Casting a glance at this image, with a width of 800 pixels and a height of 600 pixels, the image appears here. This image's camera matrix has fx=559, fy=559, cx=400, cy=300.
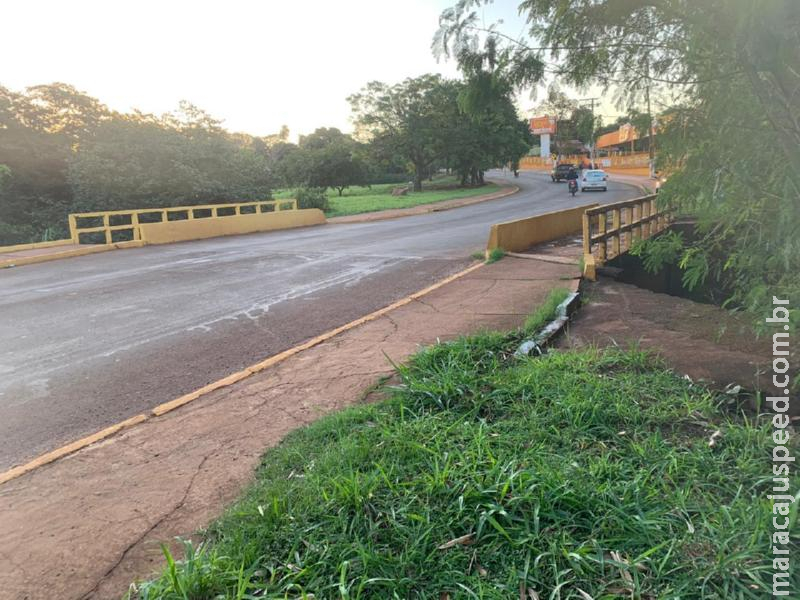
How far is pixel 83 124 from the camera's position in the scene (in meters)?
25.7

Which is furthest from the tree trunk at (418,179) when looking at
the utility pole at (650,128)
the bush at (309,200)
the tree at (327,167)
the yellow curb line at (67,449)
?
the yellow curb line at (67,449)

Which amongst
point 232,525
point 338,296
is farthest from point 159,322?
point 232,525

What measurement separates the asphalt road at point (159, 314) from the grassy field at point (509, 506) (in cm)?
224

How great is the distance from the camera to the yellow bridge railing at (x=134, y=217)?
18.0 m

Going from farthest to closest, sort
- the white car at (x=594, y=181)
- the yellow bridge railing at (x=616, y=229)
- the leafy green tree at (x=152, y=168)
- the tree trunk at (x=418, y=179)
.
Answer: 1. the tree trunk at (x=418, y=179)
2. the white car at (x=594, y=181)
3. the leafy green tree at (x=152, y=168)
4. the yellow bridge railing at (x=616, y=229)

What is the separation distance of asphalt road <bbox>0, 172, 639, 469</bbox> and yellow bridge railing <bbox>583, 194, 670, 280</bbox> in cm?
274

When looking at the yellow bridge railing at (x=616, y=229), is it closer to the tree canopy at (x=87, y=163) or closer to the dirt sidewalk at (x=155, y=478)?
the dirt sidewalk at (x=155, y=478)

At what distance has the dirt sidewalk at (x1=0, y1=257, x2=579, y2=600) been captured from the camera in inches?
110

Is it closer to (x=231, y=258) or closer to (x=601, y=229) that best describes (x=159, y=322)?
(x=231, y=258)

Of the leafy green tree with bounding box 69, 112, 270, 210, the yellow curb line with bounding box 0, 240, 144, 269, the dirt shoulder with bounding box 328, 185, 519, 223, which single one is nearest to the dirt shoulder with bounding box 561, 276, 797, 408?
the yellow curb line with bounding box 0, 240, 144, 269

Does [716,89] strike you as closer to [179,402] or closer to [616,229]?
[179,402]

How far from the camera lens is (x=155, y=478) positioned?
11.9 ft

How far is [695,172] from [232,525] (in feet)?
13.3

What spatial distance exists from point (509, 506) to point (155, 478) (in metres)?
2.29
